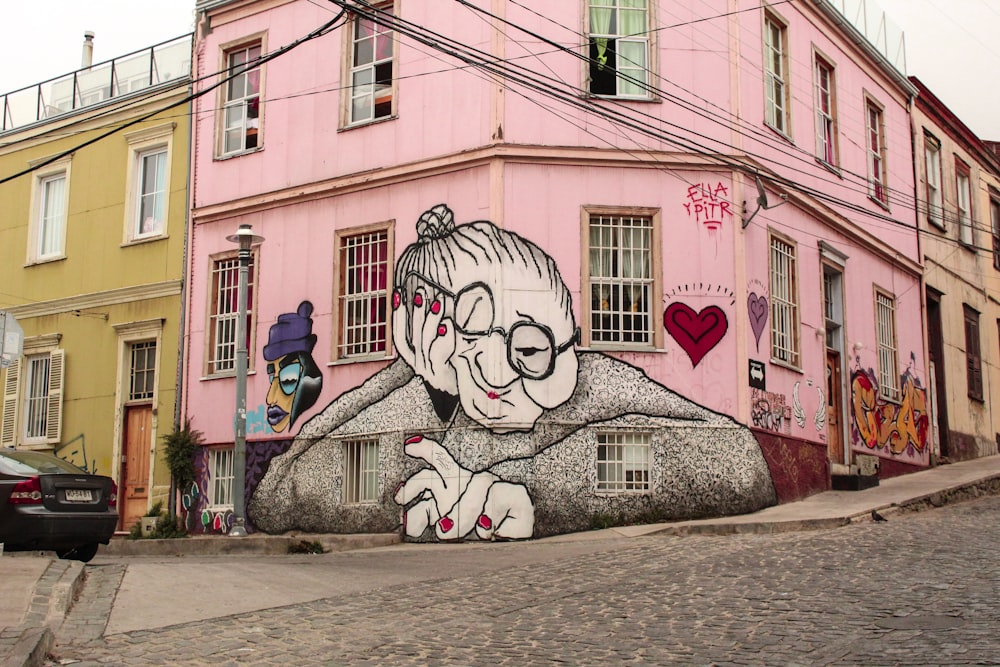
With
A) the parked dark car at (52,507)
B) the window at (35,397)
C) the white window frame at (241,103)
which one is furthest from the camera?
the window at (35,397)

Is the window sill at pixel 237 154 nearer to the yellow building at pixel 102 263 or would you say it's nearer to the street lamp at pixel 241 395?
the yellow building at pixel 102 263

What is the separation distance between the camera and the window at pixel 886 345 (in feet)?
74.0

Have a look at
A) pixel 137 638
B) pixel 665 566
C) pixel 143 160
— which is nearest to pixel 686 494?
pixel 665 566

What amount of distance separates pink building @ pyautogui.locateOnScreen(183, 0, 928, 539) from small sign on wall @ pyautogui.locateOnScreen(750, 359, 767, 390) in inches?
1.8

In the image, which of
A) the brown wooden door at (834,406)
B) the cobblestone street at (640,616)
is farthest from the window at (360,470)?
the brown wooden door at (834,406)

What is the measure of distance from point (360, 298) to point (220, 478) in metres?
3.87

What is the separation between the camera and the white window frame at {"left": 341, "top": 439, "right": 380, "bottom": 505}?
18062 millimetres

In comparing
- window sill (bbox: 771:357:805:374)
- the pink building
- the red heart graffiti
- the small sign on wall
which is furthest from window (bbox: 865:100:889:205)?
the red heart graffiti

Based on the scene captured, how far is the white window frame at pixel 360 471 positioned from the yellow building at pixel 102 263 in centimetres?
386

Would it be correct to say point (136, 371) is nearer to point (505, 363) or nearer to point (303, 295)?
point (303, 295)

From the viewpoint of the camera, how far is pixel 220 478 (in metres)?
20.0

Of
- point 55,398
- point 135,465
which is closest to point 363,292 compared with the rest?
point 135,465

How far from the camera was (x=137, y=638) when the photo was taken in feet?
31.4

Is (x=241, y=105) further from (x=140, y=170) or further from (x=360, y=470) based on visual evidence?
(x=360, y=470)
